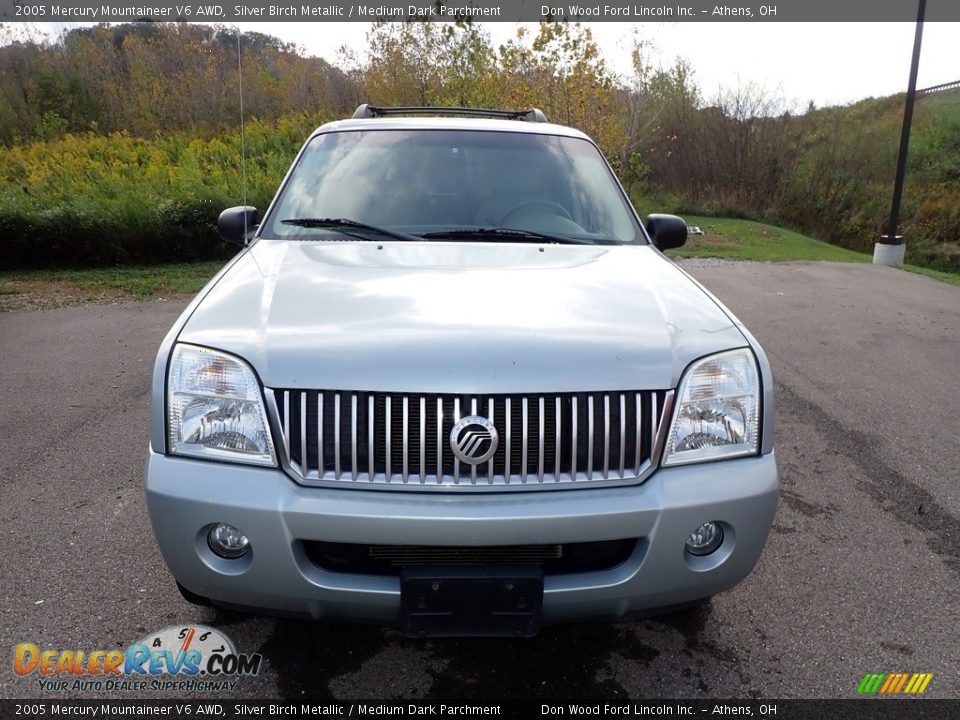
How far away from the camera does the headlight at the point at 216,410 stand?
77.6 inches

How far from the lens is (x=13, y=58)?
72.9ft

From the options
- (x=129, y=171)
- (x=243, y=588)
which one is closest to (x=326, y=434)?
(x=243, y=588)

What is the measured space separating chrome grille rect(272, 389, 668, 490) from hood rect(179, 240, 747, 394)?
0.04m


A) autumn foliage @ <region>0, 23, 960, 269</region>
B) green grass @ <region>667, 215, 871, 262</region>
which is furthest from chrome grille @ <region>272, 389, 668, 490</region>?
green grass @ <region>667, 215, 871, 262</region>

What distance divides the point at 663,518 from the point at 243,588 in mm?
1159

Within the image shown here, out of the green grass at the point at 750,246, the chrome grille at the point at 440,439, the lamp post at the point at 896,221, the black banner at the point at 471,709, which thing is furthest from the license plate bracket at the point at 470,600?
the lamp post at the point at 896,221

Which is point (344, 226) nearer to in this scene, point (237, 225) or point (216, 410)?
point (237, 225)

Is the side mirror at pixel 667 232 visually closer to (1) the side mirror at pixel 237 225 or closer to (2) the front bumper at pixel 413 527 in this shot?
(2) the front bumper at pixel 413 527

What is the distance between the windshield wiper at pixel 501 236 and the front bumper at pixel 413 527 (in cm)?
138

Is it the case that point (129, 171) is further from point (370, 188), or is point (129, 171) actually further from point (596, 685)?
point (596, 685)

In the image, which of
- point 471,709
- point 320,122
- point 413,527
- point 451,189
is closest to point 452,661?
point 471,709

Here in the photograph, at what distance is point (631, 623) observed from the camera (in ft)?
8.52

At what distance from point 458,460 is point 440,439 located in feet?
0.25

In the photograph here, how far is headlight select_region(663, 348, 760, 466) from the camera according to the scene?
2035mm
